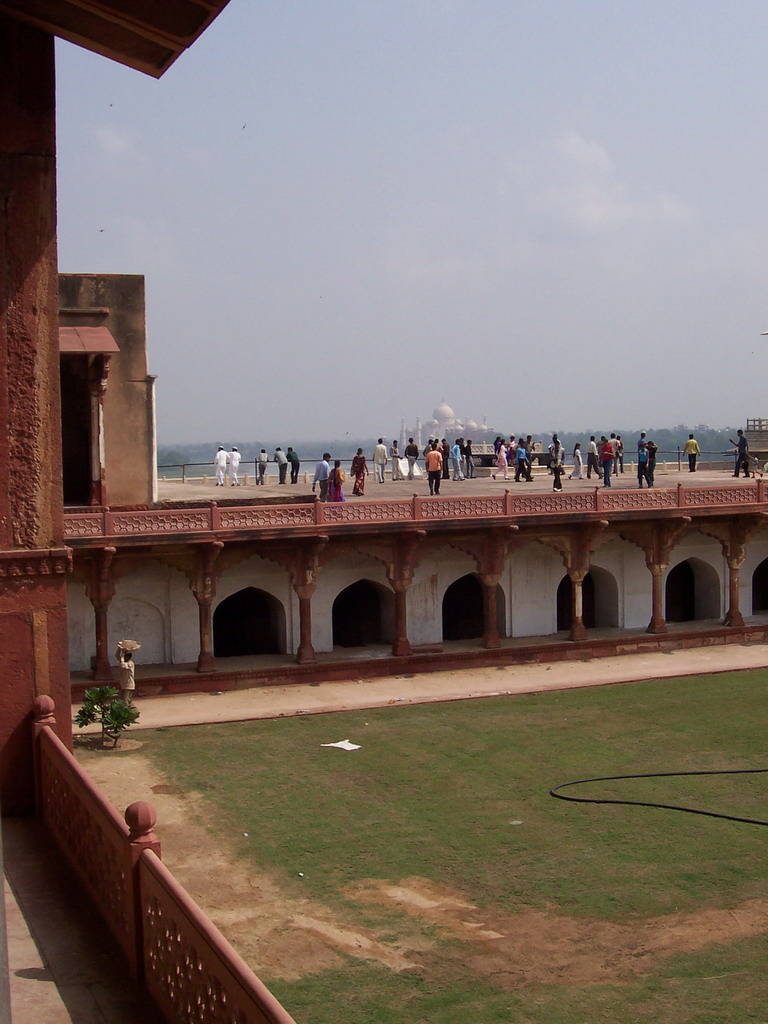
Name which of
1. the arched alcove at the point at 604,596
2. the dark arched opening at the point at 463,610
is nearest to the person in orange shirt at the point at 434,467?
the dark arched opening at the point at 463,610

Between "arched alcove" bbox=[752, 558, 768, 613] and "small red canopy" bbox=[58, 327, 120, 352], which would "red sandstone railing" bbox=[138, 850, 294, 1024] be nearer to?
"small red canopy" bbox=[58, 327, 120, 352]

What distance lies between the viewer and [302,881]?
41.0ft

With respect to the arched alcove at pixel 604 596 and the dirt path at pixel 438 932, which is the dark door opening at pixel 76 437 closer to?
the arched alcove at pixel 604 596

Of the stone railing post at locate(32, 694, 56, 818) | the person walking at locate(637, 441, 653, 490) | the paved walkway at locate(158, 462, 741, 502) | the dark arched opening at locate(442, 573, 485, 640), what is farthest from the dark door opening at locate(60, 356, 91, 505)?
the stone railing post at locate(32, 694, 56, 818)

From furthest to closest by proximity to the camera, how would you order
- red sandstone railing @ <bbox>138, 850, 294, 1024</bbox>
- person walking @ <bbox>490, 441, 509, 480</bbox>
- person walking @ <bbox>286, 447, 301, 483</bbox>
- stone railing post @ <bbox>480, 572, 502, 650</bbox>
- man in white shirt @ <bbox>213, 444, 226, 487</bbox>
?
person walking @ <bbox>490, 441, 509, 480</bbox>
person walking @ <bbox>286, 447, 301, 483</bbox>
man in white shirt @ <bbox>213, 444, 226, 487</bbox>
stone railing post @ <bbox>480, 572, 502, 650</bbox>
red sandstone railing @ <bbox>138, 850, 294, 1024</bbox>

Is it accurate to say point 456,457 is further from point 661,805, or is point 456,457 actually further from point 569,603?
point 661,805

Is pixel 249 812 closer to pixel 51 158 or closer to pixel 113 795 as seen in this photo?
pixel 113 795

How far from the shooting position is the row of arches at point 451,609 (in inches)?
948

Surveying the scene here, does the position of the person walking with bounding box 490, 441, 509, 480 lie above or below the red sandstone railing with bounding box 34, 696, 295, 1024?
above

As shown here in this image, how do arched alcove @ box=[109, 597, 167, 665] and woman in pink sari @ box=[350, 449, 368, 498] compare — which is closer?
arched alcove @ box=[109, 597, 167, 665]

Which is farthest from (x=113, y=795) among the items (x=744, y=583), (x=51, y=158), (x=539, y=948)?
(x=744, y=583)

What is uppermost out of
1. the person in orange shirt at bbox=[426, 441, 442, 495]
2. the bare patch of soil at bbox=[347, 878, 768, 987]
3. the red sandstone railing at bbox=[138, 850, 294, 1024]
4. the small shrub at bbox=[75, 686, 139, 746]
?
the person in orange shirt at bbox=[426, 441, 442, 495]

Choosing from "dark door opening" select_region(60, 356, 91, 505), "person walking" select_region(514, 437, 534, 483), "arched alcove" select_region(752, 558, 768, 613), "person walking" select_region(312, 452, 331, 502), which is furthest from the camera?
"person walking" select_region(514, 437, 534, 483)

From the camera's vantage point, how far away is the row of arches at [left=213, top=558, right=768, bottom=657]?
2408 cm
